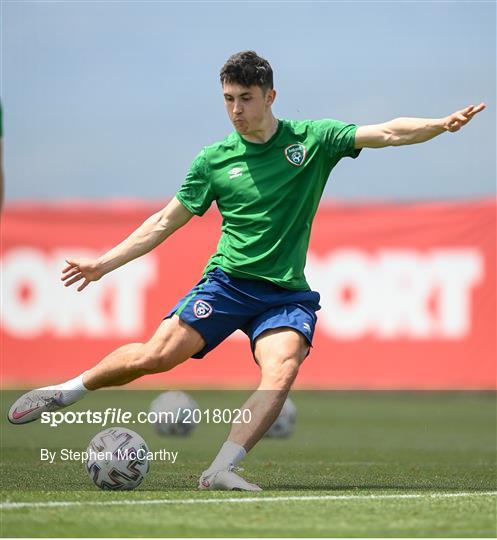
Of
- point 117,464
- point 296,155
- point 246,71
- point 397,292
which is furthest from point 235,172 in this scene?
point 397,292

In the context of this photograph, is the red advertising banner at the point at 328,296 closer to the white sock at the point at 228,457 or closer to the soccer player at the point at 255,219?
the soccer player at the point at 255,219

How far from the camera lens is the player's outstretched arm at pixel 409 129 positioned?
776cm

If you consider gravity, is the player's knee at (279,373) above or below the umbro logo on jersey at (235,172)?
below

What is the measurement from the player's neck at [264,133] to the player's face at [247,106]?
34 millimetres

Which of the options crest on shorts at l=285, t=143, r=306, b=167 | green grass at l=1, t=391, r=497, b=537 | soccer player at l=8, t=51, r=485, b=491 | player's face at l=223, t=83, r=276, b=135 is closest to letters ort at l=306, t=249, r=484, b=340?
green grass at l=1, t=391, r=497, b=537

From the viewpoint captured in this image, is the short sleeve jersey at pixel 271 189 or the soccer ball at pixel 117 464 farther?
the short sleeve jersey at pixel 271 189

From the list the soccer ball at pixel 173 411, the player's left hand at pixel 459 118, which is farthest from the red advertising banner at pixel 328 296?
the player's left hand at pixel 459 118

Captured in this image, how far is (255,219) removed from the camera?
8141mm

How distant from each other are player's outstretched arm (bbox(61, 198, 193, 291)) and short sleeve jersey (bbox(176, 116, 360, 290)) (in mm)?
143

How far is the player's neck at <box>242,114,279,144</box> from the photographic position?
817 cm

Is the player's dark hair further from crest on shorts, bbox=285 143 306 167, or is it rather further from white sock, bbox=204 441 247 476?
white sock, bbox=204 441 247 476

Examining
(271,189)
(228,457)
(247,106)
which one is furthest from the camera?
(271,189)

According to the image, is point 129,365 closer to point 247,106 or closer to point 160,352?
point 160,352

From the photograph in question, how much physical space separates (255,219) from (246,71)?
3.23 feet
